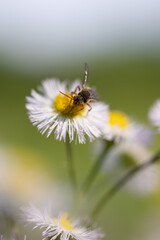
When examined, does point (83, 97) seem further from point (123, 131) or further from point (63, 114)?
point (123, 131)

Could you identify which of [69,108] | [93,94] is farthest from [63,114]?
[93,94]

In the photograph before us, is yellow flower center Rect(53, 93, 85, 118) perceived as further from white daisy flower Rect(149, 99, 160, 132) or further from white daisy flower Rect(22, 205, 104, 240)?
white daisy flower Rect(22, 205, 104, 240)

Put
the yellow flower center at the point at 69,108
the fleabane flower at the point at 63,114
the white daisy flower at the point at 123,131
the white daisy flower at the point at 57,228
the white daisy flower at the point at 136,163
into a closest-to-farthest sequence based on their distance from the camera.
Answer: the white daisy flower at the point at 57,228 < the fleabane flower at the point at 63,114 < the yellow flower center at the point at 69,108 < the white daisy flower at the point at 123,131 < the white daisy flower at the point at 136,163

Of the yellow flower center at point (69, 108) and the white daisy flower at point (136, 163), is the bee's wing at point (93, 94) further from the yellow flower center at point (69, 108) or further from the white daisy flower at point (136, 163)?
the white daisy flower at point (136, 163)

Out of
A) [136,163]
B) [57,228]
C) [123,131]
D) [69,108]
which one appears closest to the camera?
[57,228]

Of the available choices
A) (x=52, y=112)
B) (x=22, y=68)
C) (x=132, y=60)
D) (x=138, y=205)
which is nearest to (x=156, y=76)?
(x=132, y=60)

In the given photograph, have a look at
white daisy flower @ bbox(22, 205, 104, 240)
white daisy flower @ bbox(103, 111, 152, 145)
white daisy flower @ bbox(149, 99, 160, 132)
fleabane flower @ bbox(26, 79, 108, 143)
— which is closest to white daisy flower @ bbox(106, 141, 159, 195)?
white daisy flower @ bbox(103, 111, 152, 145)

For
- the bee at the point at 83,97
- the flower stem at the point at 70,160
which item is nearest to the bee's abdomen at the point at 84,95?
the bee at the point at 83,97
